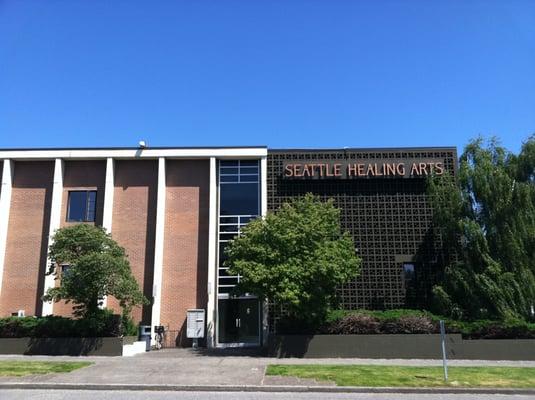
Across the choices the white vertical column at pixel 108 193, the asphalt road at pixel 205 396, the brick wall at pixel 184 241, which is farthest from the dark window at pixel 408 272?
the white vertical column at pixel 108 193

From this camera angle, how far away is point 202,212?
1152 inches

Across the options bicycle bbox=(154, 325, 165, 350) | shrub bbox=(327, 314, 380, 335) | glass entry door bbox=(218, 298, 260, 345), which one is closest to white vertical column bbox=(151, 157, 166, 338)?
bicycle bbox=(154, 325, 165, 350)

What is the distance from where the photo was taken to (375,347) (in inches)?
826

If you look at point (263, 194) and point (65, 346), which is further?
point (263, 194)

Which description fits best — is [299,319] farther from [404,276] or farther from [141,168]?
[141,168]

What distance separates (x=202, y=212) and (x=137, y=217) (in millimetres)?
3775

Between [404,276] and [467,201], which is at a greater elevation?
[467,201]

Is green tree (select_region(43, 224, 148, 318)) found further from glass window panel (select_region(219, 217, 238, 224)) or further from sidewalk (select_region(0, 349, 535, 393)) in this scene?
glass window panel (select_region(219, 217, 238, 224))

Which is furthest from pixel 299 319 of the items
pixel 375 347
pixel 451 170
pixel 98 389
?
pixel 451 170

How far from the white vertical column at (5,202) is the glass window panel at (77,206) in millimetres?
3516

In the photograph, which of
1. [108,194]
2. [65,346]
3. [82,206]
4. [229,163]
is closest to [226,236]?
[229,163]

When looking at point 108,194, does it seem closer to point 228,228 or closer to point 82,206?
point 82,206

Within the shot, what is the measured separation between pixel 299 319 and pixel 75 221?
15.0 m

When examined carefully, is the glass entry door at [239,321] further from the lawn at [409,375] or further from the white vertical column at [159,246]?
the lawn at [409,375]
